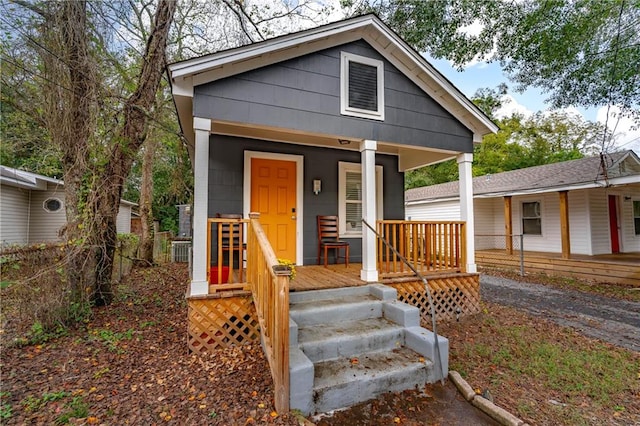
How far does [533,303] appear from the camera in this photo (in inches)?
241

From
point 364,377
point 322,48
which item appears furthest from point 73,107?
point 364,377

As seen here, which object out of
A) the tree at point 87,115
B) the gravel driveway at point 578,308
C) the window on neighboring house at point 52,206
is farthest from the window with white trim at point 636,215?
the window on neighboring house at point 52,206

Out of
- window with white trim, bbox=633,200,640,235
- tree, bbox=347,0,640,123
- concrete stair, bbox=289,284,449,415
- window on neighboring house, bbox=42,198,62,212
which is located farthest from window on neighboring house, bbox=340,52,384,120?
window on neighboring house, bbox=42,198,62,212

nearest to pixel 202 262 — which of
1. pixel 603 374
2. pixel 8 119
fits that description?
pixel 8 119

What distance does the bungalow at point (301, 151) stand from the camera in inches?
130

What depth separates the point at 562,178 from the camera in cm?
930

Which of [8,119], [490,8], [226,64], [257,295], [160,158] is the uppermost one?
[490,8]

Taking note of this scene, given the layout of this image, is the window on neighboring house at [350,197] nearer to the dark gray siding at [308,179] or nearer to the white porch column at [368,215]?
the dark gray siding at [308,179]

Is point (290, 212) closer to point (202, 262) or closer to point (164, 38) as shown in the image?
point (202, 262)

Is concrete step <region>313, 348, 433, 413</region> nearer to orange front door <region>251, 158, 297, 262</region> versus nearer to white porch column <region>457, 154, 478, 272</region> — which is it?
white porch column <region>457, 154, 478, 272</region>

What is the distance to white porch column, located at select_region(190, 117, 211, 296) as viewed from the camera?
3.48 meters

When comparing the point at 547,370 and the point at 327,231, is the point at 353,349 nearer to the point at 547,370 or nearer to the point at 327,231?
the point at 547,370

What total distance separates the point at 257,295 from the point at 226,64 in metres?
2.83

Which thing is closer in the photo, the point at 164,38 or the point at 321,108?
the point at 321,108
